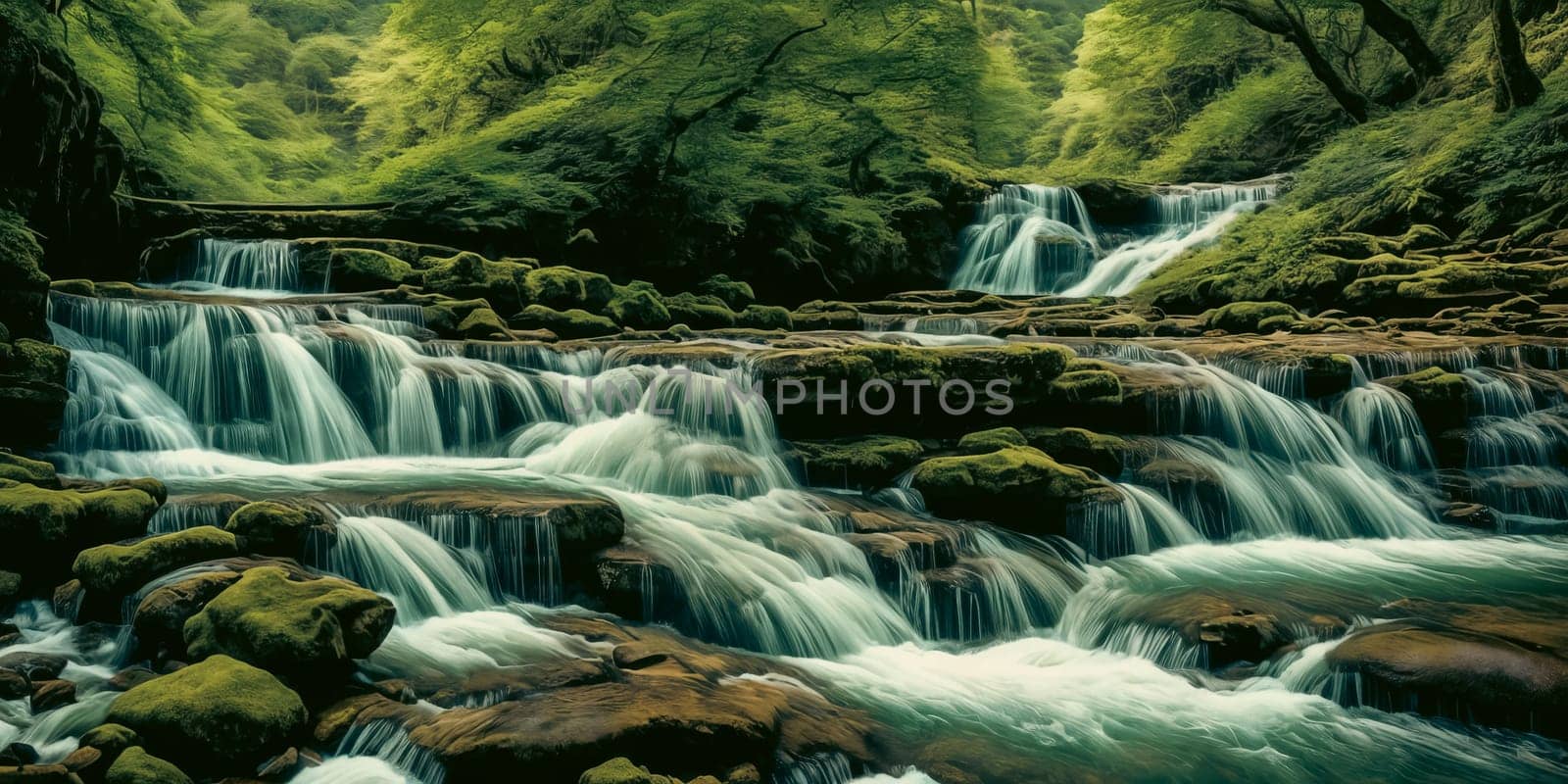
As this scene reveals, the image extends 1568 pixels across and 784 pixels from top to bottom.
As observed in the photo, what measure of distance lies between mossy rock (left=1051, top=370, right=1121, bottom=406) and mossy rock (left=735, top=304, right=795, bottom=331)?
27.2 ft

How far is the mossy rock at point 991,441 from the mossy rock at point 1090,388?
0.85 metres

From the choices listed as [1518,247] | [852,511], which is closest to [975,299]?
[1518,247]

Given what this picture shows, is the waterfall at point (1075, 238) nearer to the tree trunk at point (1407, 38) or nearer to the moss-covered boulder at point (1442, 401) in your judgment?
the tree trunk at point (1407, 38)

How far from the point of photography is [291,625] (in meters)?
4.68

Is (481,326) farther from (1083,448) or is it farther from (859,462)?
(1083,448)

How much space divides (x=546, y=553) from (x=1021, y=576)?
3.56m

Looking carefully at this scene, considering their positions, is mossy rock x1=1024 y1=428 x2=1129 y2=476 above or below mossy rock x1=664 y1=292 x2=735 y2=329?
below

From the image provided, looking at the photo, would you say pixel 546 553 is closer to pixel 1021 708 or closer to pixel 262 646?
pixel 262 646

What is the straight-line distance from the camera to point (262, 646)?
4.57 meters

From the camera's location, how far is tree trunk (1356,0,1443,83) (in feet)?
70.3

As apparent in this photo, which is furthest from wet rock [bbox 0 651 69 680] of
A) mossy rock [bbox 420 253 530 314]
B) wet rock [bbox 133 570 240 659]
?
mossy rock [bbox 420 253 530 314]

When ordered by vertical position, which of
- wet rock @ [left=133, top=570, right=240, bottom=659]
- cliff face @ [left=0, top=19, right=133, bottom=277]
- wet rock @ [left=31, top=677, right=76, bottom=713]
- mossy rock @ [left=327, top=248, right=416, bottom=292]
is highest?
→ cliff face @ [left=0, top=19, right=133, bottom=277]

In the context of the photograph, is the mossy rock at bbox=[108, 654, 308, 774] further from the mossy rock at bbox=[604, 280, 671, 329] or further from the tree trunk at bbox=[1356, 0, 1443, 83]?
the tree trunk at bbox=[1356, 0, 1443, 83]

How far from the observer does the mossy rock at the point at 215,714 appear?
405 centimetres
